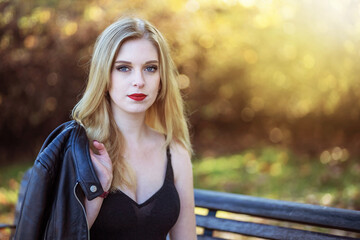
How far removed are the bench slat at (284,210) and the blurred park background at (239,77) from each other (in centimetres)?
345

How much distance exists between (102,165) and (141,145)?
43 cm

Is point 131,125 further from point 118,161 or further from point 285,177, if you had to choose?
point 285,177

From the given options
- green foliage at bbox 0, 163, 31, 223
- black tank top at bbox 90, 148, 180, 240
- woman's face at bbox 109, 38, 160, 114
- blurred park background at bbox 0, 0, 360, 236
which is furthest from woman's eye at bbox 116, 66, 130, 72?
blurred park background at bbox 0, 0, 360, 236

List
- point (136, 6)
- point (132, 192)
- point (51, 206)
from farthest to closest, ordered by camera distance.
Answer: point (136, 6) → point (132, 192) → point (51, 206)

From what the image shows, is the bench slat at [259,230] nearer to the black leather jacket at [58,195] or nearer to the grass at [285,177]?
the black leather jacket at [58,195]

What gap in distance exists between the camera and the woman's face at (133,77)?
2.47 meters

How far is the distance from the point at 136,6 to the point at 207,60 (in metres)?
1.77

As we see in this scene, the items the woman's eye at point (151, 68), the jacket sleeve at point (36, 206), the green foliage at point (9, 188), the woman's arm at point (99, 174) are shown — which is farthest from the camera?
the green foliage at point (9, 188)

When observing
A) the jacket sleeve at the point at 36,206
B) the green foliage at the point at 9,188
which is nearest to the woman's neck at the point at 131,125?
the jacket sleeve at the point at 36,206

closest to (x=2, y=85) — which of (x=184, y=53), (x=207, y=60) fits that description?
(x=184, y=53)

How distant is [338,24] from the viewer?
21.4 ft

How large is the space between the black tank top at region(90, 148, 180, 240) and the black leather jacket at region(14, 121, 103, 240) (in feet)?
0.65

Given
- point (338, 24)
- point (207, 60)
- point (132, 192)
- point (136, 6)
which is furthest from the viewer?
point (207, 60)

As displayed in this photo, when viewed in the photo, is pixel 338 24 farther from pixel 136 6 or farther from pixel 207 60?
pixel 136 6
